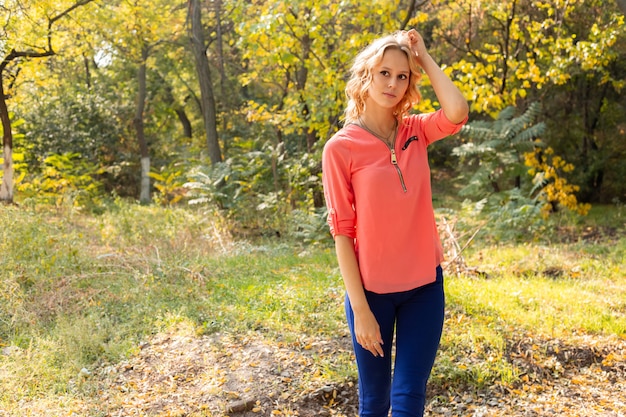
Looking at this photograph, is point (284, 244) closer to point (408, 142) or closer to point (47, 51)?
point (47, 51)

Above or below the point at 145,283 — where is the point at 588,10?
above

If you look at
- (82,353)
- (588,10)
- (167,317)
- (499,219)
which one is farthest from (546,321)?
(588,10)

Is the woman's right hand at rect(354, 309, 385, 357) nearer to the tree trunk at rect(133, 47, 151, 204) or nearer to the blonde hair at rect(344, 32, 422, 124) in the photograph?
the blonde hair at rect(344, 32, 422, 124)

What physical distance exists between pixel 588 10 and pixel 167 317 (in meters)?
11.2

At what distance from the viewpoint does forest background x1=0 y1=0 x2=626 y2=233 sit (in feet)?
32.2

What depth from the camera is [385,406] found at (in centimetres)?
248

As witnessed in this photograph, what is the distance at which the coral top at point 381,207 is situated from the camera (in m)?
2.32

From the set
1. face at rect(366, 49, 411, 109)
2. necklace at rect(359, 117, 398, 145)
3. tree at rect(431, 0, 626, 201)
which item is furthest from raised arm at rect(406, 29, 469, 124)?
tree at rect(431, 0, 626, 201)

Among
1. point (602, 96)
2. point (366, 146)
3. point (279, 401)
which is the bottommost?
point (279, 401)

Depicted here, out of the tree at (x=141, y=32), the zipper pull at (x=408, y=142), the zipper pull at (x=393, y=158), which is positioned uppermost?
the tree at (x=141, y=32)

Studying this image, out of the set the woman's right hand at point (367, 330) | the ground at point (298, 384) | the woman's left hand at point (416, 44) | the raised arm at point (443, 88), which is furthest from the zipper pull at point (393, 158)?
the ground at point (298, 384)

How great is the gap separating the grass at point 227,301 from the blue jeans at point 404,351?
69.7 inches

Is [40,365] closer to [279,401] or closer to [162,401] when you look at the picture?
A: [162,401]

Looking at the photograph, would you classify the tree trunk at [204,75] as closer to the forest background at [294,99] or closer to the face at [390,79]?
the forest background at [294,99]
